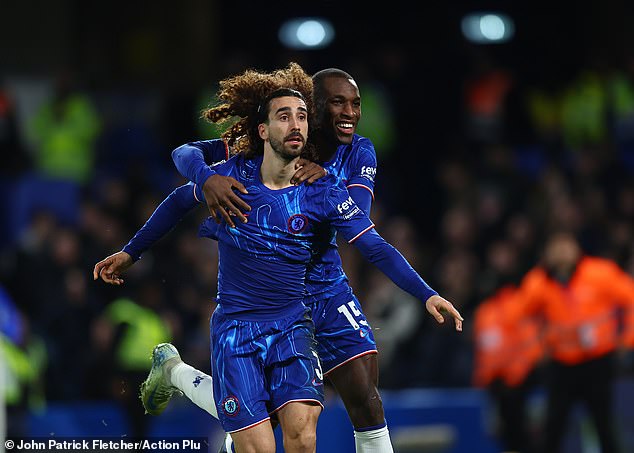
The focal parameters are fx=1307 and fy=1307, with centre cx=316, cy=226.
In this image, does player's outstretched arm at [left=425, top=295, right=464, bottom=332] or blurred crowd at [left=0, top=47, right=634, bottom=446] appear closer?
player's outstretched arm at [left=425, top=295, right=464, bottom=332]

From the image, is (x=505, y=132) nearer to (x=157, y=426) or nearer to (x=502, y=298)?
(x=502, y=298)

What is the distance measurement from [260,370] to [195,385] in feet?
2.12

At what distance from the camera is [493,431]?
11219 millimetres

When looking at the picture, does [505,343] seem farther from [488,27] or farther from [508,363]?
[488,27]

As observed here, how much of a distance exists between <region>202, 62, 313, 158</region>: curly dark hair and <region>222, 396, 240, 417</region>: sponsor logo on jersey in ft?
3.70

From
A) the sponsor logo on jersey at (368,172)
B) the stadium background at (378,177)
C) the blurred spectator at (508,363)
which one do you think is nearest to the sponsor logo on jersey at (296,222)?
the sponsor logo on jersey at (368,172)

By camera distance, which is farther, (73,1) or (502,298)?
(73,1)

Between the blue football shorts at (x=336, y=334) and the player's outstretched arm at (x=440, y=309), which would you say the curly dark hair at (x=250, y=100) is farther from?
the player's outstretched arm at (x=440, y=309)

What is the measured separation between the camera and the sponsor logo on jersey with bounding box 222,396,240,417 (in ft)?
18.7

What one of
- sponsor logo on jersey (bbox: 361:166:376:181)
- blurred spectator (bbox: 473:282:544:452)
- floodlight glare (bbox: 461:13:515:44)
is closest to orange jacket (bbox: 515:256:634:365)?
blurred spectator (bbox: 473:282:544:452)

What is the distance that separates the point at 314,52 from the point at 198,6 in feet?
5.38

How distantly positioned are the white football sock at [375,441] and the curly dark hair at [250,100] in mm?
1324

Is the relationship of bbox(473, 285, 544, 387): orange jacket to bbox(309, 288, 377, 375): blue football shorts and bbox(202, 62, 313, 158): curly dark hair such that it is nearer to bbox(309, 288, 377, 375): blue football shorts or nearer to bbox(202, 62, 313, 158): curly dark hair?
bbox(309, 288, 377, 375): blue football shorts

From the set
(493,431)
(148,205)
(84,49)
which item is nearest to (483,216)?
(493,431)
